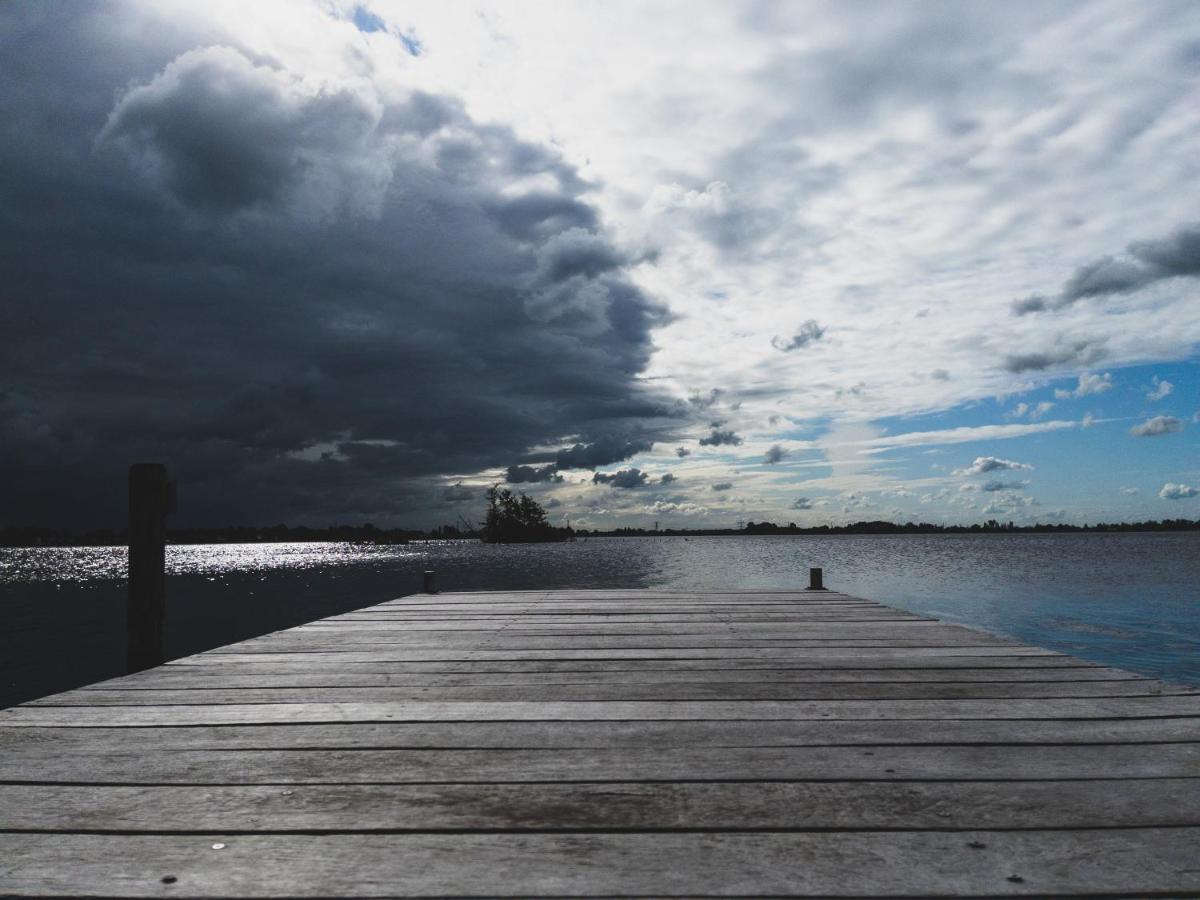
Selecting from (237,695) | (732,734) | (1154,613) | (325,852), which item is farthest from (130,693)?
(1154,613)

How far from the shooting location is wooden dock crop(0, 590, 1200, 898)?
203 cm

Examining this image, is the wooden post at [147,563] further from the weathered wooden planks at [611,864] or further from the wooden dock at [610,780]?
the weathered wooden planks at [611,864]

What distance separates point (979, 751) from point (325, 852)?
2.58 meters

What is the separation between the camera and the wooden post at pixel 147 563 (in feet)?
16.7

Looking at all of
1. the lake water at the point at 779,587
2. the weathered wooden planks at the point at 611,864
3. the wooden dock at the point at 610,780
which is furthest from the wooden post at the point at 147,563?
the lake water at the point at 779,587

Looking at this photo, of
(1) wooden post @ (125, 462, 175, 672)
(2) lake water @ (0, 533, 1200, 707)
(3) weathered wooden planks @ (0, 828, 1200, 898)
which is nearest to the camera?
(3) weathered wooden planks @ (0, 828, 1200, 898)

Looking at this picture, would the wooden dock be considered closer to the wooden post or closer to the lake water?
the wooden post

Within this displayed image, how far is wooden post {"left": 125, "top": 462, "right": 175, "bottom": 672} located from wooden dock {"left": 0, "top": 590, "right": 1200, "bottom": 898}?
1.12ft

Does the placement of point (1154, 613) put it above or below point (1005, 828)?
below

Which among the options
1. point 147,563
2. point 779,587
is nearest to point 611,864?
point 147,563

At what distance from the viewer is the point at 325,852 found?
2.16m

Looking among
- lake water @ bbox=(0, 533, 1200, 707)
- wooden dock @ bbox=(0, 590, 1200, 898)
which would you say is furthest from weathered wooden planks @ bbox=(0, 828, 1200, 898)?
lake water @ bbox=(0, 533, 1200, 707)

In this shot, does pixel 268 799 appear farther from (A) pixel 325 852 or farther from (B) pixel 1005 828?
(B) pixel 1005 828

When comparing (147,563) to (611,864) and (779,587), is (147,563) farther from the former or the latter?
(779,587)
